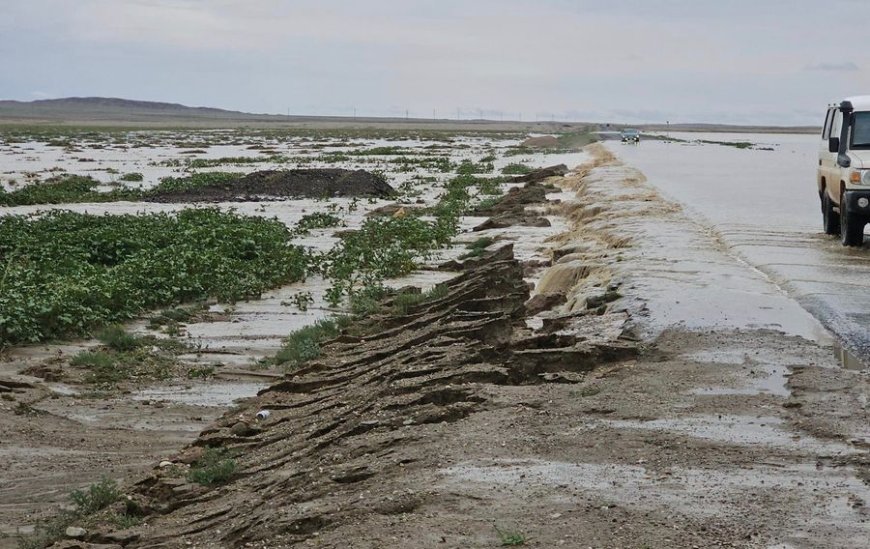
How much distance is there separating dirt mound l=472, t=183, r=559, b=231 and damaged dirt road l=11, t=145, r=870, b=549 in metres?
13.4

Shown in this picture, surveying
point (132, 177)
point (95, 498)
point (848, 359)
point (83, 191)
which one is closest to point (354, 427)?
point (95, 498)

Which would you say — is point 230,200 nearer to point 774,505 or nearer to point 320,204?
point 320,204

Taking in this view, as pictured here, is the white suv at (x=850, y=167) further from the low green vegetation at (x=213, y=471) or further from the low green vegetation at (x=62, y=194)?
the low green vegetation at (x=62, y=194)

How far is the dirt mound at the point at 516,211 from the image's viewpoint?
2673 cm

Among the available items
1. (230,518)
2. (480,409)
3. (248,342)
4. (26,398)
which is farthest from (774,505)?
(248,342)

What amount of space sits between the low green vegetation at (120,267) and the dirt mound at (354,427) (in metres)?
3.76

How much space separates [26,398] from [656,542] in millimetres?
7442

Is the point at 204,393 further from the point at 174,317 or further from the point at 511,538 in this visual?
the point at 511,538

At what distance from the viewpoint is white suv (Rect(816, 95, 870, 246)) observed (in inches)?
677

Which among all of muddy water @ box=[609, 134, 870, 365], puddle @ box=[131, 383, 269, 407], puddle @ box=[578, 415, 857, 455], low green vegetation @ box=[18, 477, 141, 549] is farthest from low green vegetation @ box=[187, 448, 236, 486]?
muddy water @ box=[609, 134, 870, 365]

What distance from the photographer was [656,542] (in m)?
5.75

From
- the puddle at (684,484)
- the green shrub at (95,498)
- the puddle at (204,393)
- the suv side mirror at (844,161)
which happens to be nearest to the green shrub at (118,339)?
the puddle at (204,393)

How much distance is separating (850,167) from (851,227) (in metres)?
1.00

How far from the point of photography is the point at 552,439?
25.1ft
